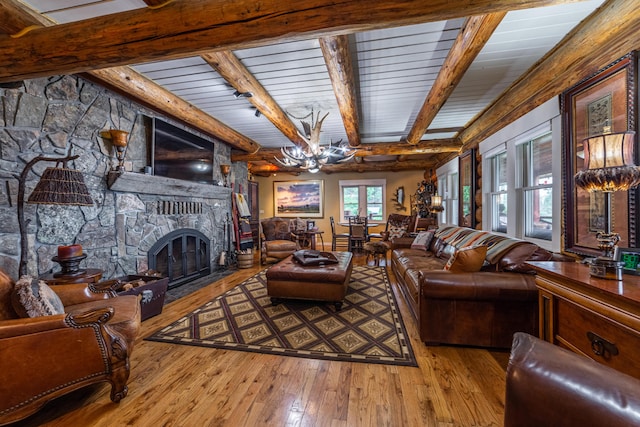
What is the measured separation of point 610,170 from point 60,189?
375 centimetres

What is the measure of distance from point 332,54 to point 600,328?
7.73 ft

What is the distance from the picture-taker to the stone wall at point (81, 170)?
7.35ft

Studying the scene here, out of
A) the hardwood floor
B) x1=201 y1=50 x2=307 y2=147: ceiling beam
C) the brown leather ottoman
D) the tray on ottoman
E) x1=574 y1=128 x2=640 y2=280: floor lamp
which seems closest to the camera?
x1=574 y1=128 x2=640 y2=280: floor lamp

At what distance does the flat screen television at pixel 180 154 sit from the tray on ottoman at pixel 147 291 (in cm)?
144

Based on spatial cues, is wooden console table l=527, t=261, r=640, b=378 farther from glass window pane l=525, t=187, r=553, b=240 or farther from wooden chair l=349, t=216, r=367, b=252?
wooden chair l=349, t=216, r=367, b=252

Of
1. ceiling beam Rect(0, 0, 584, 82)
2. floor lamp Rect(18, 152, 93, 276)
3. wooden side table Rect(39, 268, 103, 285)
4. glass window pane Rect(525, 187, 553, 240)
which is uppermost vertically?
ceiling beam Rect(0, 0, 584, 82)

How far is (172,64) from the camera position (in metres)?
2.52

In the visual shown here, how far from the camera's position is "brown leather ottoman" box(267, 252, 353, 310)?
292 cm

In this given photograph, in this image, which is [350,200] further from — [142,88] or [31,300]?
[31,300]

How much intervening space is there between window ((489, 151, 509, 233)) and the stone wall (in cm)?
482

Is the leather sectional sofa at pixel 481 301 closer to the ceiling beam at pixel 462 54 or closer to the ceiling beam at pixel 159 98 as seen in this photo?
the ceiling beam at pixel 462 54

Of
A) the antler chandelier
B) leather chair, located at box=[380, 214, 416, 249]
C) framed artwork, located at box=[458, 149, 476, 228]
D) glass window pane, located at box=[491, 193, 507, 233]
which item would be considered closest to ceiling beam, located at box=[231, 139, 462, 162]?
framed artwork, located at box=[458, 149, 476, 228]

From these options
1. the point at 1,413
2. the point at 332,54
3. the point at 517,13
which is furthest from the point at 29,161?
the point at 517,13

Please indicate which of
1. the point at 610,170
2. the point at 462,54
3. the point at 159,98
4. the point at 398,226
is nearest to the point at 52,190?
the point at 159,98
